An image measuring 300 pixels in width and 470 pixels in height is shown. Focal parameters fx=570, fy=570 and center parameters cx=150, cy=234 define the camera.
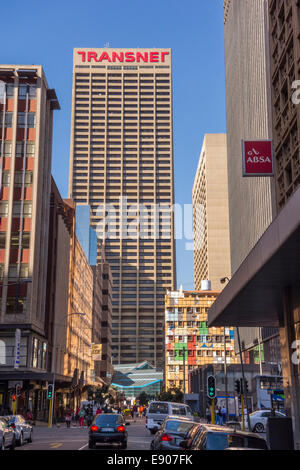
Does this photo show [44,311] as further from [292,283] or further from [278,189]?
[292,283]

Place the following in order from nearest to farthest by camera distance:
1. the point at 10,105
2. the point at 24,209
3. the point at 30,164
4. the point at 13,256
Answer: the point at 13,256
the point at 24,209
the point at 30,164
the point at 10,105

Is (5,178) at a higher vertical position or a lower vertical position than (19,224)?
higher

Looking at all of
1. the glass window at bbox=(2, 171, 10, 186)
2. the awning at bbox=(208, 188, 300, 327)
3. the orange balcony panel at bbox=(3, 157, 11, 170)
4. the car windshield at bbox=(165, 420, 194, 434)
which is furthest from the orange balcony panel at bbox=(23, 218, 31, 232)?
the car windshield at bbox=(165, 420, 194, 434)

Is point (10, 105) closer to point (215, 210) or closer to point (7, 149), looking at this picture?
point (7, 149)

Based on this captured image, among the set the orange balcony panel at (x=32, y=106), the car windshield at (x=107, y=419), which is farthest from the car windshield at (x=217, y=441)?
the orange balcony panel at (x=32, y=106)

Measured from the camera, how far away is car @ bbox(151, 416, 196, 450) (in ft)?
57.7

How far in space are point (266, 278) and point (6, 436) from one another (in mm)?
13060

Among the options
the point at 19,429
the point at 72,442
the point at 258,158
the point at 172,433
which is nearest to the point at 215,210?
the point at 258,158

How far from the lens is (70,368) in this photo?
83000 millimetres

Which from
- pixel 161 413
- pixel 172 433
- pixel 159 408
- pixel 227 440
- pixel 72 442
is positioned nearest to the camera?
pixel 227 440

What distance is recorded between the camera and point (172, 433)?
59.2ft

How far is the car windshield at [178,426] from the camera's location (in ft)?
60.1

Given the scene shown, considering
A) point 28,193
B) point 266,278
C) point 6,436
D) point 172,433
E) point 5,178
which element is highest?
point 5,178
